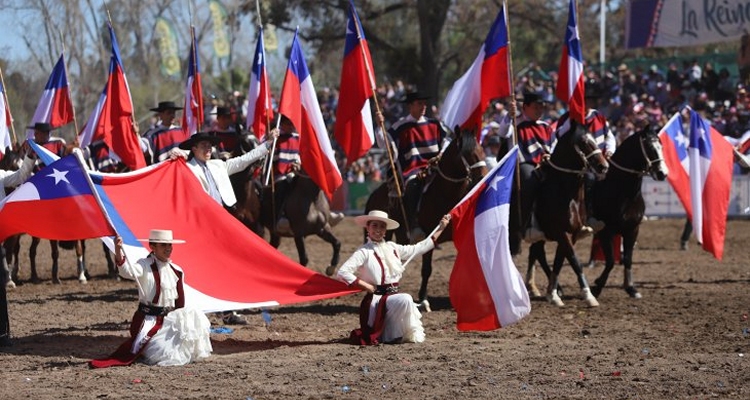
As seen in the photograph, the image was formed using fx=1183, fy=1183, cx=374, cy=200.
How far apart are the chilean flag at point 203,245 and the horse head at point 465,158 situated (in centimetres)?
335

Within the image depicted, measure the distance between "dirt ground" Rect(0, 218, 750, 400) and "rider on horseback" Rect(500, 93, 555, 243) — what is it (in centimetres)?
111

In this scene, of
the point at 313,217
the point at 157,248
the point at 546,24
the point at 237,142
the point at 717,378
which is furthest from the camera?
the point at 546,24

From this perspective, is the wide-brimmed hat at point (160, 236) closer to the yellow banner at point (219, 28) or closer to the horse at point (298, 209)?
the horse at point (298, 209)

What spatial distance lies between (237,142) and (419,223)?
3.30m

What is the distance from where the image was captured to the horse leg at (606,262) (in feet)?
53.4

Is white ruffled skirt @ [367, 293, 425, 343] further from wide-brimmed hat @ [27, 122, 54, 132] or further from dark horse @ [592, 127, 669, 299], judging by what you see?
wide-brimmed hat @ [27, 122, 54, 132]

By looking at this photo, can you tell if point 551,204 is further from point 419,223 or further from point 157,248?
point 157,248

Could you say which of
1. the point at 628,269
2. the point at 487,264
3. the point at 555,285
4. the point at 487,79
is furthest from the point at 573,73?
the point at 487,264

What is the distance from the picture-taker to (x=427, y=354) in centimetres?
1116

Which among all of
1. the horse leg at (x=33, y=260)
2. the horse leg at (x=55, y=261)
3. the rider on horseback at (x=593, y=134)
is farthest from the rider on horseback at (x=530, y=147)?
the horse leg at (x=33, y=260)

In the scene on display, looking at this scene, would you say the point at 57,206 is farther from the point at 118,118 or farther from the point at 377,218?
the point at 118,118

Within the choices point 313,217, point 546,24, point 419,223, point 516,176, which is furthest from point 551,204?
point 546,24

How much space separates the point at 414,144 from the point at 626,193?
3171 millimetres

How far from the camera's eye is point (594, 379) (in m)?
9.73
